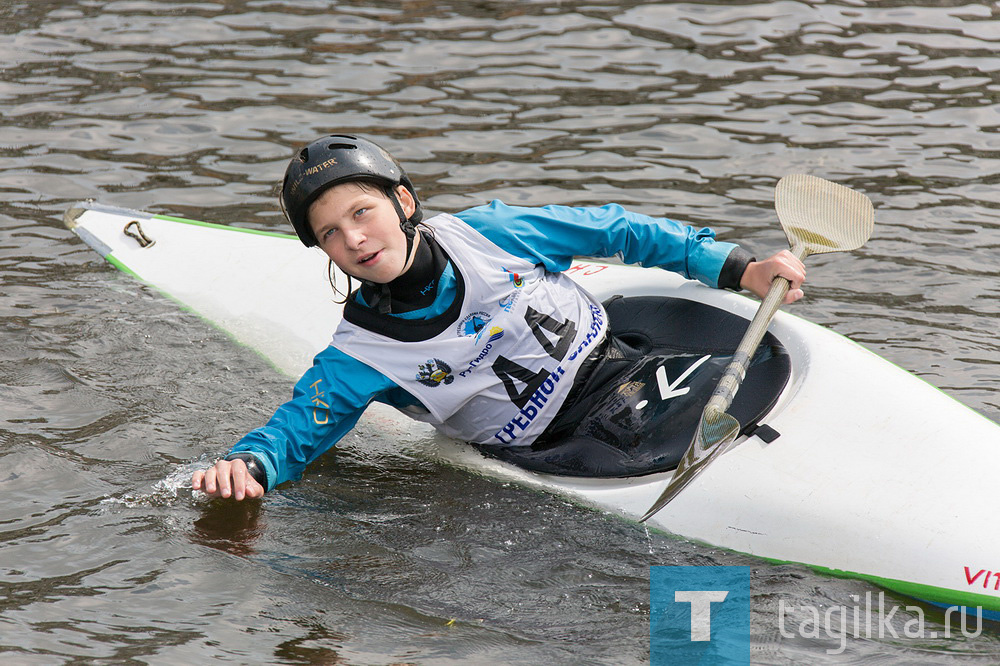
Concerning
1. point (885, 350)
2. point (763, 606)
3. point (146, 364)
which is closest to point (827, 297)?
point (885, 350)

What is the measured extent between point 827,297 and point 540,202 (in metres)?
1.55

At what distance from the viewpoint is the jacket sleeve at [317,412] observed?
2.96 m

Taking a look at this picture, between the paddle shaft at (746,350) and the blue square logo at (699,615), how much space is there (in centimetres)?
44

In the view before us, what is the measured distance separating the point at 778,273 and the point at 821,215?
20.5 inches

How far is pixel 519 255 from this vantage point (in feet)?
10.9

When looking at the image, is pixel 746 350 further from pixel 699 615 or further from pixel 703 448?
pixel 699 615

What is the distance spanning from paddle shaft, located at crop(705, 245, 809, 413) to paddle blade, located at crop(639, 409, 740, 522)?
1.3 inches

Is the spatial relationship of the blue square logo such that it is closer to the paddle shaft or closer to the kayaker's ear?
the paddle shaft

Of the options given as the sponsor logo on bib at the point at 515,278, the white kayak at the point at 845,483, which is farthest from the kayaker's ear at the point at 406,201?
the white kayak at the point at 845,483

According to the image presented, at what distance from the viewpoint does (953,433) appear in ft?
9.65

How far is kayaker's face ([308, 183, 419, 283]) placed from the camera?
2924 mm

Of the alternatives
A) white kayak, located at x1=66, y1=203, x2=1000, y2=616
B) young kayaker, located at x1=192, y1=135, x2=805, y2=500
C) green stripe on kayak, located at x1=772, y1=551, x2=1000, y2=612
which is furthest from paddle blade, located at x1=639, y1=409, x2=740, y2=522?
young kayaker, located at x1=192, y1=135, x2=805, y2=500

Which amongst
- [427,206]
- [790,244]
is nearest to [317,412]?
[790,244]

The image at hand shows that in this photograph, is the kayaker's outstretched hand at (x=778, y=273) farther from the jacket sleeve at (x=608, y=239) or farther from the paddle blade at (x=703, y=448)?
the paddle blade at (x=703, y=448)
